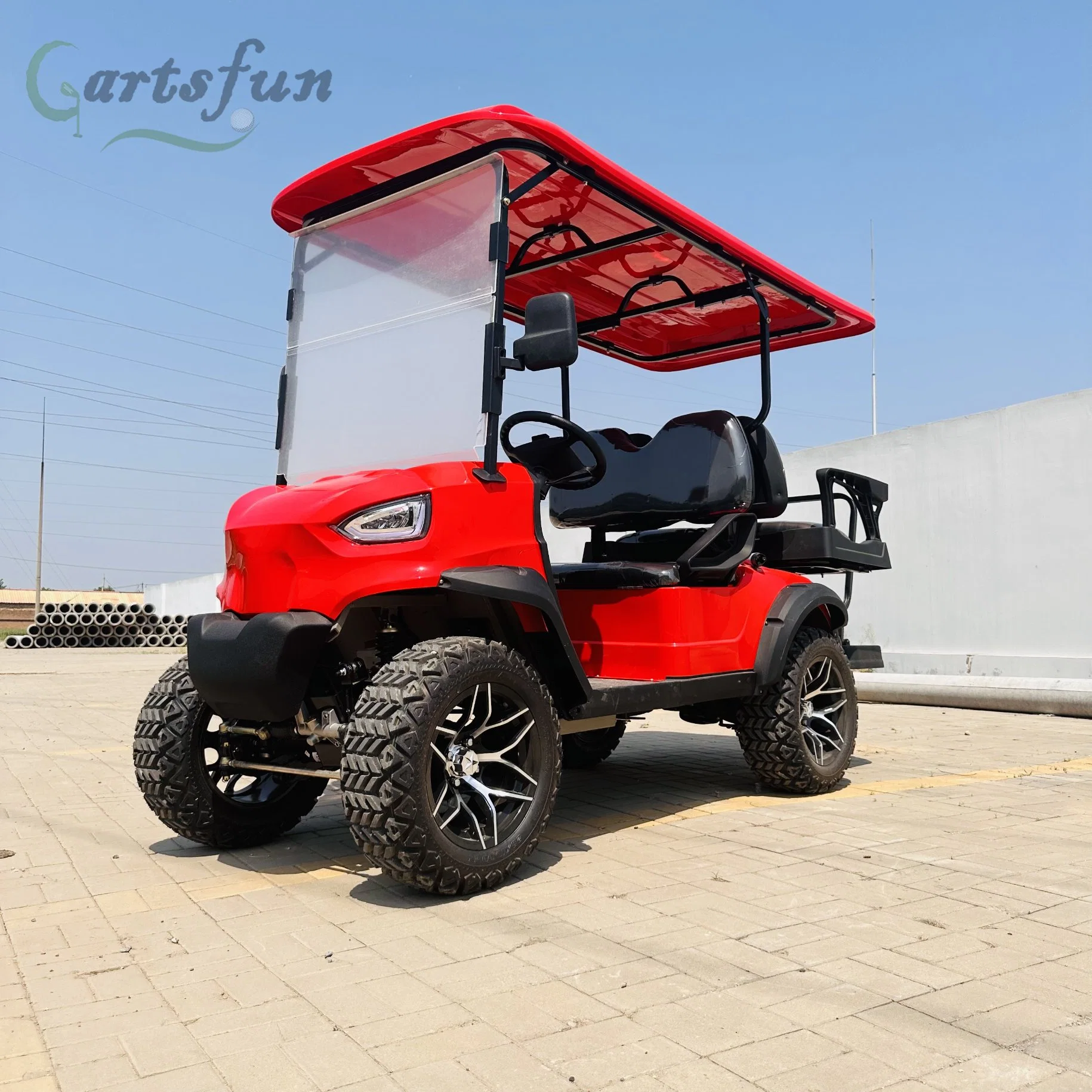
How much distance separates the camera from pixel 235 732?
13.3ft

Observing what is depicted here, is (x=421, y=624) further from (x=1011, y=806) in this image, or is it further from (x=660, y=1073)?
(x=1011, y=806)

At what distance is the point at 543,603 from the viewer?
3930 mm

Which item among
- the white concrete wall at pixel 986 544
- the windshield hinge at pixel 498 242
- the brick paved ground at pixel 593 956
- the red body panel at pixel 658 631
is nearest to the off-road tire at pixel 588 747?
the brick paved ground at pixel 593 956

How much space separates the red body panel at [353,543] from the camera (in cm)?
358

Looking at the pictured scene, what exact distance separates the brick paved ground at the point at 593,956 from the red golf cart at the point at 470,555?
0.39 meters

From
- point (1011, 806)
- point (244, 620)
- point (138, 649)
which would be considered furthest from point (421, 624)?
point (138, 649)

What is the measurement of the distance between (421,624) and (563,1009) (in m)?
1.84

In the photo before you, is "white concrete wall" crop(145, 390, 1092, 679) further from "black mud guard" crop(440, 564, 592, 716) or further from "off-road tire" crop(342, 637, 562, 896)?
"off-road tire" crop(342, 637, 562, 896)

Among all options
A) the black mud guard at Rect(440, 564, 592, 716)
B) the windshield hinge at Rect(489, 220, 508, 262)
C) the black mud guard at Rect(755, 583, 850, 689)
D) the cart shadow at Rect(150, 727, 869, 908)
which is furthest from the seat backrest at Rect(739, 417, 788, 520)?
the windshield hinge at Rect(489, 220, 508, 262)

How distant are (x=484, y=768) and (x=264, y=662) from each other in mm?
983

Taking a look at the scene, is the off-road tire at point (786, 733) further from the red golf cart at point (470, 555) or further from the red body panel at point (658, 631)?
the red body panel at point (658, 631)

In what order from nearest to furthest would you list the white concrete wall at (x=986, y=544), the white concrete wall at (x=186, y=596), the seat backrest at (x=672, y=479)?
the seat backrest at (x=672, y=479) → the white concrete wall at (x=986, y=544) → the white concrete wall at (x=186, y=596)

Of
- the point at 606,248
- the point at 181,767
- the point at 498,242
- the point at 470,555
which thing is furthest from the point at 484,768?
the point at 606,248

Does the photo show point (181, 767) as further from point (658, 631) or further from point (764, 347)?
point (764, 347)
